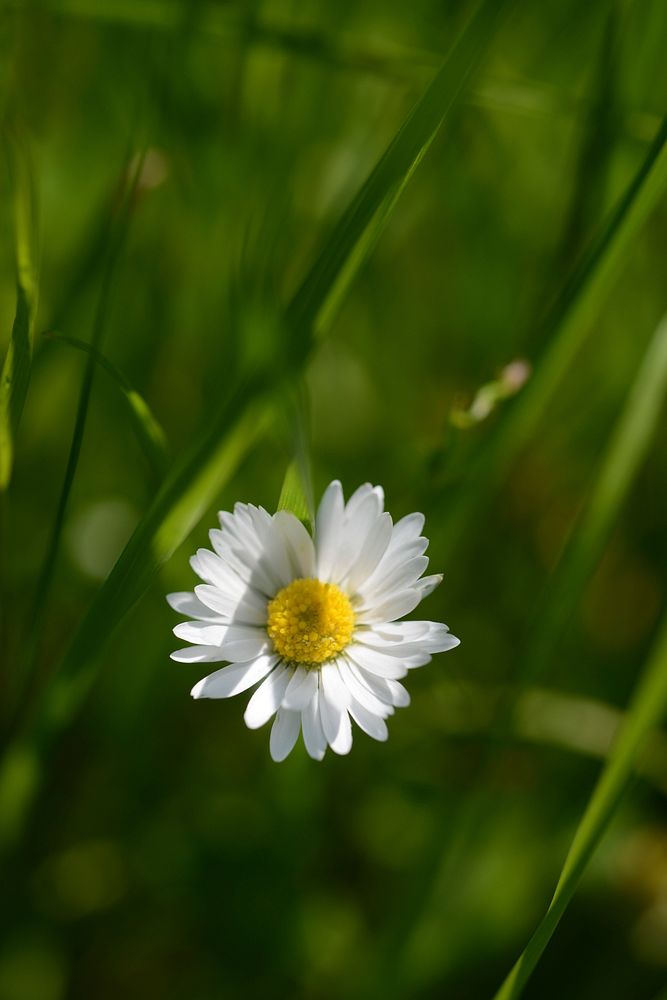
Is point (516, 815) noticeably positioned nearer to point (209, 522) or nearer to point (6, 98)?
point (209, 522)

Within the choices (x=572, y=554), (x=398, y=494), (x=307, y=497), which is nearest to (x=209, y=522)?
(x=398, y=494)

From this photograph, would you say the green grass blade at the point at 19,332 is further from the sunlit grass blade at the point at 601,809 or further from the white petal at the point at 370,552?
the sunlit grass blade at the point at 601,809

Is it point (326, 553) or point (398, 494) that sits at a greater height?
point (398, 494)

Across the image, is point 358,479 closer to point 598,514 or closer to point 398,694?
point 598,514

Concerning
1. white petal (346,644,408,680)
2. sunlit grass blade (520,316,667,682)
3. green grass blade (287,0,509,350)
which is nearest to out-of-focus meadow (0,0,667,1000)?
sunlit grass blade (520,316,667,682)

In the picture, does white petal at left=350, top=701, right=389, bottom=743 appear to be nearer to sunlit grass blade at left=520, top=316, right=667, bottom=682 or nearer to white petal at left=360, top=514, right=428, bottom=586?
white petal at left=360, top=514, right=428, bottom=586

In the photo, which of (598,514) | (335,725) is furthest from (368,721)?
(598,514)
